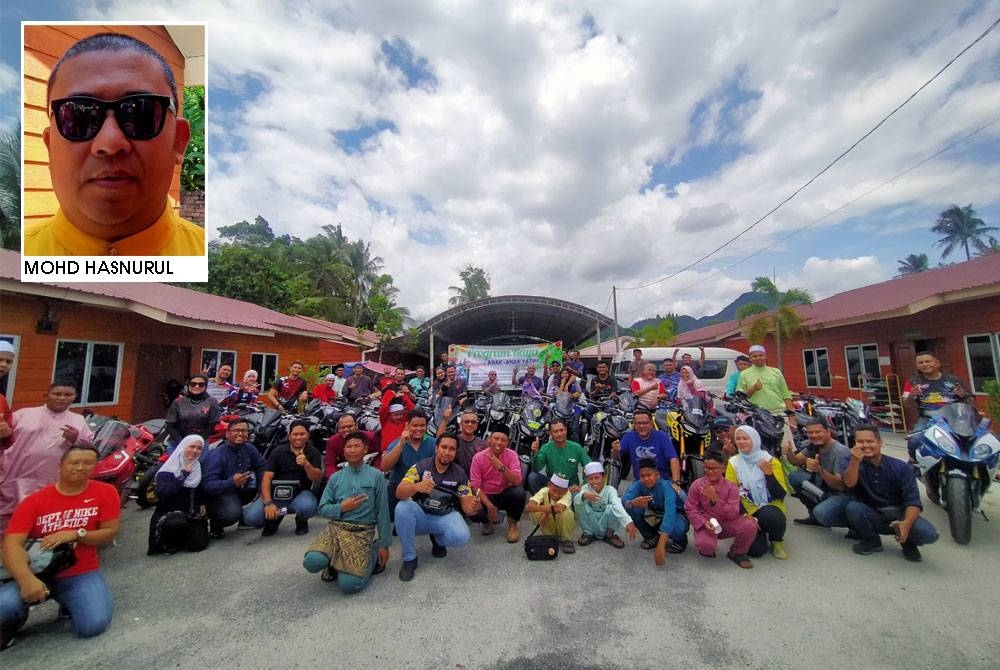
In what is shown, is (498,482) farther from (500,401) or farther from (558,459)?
(500,401)

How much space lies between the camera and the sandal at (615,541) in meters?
3.36

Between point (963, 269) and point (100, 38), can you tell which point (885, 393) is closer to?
point (963, 269)

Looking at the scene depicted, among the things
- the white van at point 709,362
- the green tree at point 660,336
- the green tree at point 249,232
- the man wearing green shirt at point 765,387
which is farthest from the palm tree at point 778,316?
the green tree at point 249,232

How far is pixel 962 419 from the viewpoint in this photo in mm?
3316

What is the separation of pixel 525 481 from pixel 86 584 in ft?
10.0

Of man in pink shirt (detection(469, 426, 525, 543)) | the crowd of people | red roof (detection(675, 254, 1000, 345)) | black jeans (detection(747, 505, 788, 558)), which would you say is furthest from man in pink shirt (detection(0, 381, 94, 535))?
red roof (detection(675, 254, 1000, 345))

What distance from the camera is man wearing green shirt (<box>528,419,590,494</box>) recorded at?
12.8 ft

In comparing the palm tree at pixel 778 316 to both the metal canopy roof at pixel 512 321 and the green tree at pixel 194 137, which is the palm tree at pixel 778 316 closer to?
the metal canopy roof at pixel 512 321

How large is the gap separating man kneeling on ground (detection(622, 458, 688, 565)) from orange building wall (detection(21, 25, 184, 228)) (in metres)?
3.95

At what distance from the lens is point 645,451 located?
3.67 metres

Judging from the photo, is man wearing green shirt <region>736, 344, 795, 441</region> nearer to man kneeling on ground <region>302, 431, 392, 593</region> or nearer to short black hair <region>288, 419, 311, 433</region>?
man kneeling on ground <region>302, 431, 392, 593</region>

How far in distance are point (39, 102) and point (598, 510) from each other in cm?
413

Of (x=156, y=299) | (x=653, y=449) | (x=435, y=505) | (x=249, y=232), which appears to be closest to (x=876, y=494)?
(x=653, y=449)

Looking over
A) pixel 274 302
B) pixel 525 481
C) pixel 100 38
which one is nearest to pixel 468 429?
pixel 525 481
